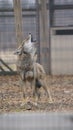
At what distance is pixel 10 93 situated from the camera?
837cm

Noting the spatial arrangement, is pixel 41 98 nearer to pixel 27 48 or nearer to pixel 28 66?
pixel 28 66

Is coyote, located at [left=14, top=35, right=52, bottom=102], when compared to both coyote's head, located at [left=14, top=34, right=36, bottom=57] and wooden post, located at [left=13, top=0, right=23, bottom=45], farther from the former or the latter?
wooden post, located at [left=13, top=0, right=23, bottom=45]

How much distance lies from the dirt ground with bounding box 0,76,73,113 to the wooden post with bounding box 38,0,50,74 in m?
0.96

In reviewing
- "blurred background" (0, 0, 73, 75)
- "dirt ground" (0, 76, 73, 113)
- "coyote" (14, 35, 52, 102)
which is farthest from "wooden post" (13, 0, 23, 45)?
"coyote" (14, 35, 52, 102)

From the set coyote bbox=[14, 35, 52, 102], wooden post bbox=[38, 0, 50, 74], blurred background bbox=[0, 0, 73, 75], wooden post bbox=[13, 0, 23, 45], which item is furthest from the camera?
blurred background bbox=[0, 0, 73, 75]

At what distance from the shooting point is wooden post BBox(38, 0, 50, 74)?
1138cm

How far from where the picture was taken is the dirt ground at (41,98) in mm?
6498

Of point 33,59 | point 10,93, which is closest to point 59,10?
point 10,93

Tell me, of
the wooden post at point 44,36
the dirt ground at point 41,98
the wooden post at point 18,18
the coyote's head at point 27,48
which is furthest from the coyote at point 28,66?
the wooden post at point 44,36

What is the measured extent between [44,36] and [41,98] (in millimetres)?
4339

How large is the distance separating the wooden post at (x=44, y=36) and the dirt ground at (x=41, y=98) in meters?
0.96

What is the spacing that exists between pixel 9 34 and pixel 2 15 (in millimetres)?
546

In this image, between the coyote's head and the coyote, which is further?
the coyote

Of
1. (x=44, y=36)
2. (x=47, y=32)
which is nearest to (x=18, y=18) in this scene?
(x=44, y=36)
